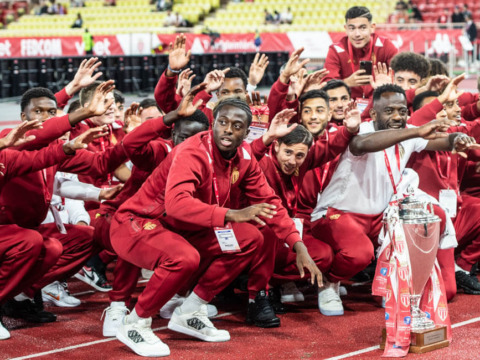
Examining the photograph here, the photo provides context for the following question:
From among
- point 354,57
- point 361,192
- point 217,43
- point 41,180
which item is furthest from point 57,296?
point 217,43

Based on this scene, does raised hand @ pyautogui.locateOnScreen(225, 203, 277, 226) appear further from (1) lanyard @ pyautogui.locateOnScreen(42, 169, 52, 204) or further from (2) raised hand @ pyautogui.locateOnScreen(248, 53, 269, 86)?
(2) raised hand @ pyautogui.locateOnScreen(248, 53, 269, 86)

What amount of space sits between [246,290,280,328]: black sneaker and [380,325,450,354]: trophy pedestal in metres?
0.87

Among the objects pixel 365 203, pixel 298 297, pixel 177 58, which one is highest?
pixel 177 58

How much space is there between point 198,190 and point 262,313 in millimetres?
1004

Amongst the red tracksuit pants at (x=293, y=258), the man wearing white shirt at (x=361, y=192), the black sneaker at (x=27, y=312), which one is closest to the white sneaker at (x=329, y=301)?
the man wearing white shirt at (x=361, y=192)

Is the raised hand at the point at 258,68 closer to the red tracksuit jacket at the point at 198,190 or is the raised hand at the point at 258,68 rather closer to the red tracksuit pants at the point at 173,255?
the red tracksuit jacket at the point at 198,190

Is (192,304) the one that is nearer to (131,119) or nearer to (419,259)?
(419,259)

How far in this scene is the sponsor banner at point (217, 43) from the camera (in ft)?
77.1

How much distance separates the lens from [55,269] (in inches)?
233

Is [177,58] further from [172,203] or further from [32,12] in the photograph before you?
[32,12]

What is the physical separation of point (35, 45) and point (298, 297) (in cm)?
1922

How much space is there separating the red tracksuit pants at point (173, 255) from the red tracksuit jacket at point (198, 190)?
3.8 inches

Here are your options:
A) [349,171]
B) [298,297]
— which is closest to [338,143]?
[349,171]

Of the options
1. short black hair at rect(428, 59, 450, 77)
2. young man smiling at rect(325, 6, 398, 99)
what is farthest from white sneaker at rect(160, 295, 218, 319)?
short black hair at rect(428, 59, 450, 77)
